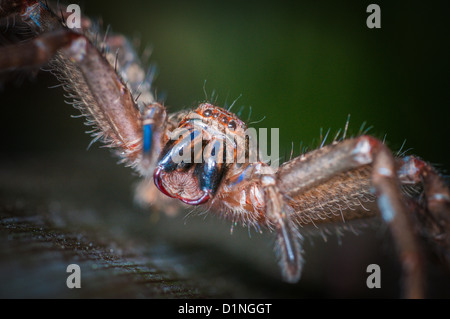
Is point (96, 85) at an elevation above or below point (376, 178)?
above

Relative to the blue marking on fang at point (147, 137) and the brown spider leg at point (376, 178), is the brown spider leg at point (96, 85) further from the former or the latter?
the brown spider leg at point (376, 178)

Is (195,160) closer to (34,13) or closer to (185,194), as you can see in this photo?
(185,194)

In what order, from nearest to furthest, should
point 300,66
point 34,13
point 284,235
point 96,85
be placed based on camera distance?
point 284,235
point 96,85
point 34,13
point 300,66

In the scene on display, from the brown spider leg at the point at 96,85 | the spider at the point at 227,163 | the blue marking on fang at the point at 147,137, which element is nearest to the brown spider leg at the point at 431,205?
the spider at the point at 227,163

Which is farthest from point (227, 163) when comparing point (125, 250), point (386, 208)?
point (386, 208)

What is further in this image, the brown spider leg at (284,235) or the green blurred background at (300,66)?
the green blurred background at (300,66)

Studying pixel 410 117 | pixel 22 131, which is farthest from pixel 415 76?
pixel 22 131
